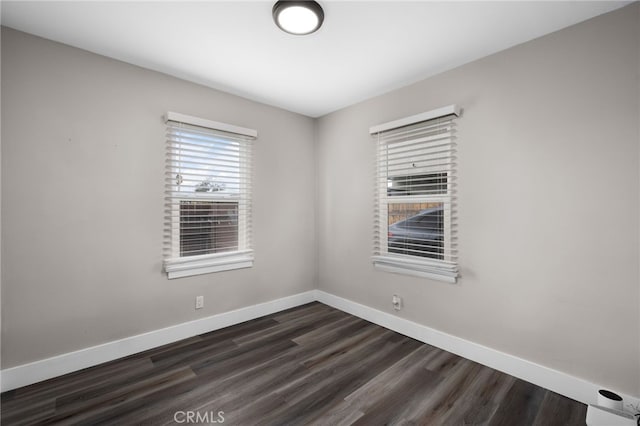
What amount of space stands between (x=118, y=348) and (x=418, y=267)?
2.79m

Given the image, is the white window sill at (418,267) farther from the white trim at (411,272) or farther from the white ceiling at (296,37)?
the white ceiling at (296,37)

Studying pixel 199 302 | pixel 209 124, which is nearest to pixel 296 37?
pixel 209 124

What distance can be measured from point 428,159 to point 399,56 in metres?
0.96

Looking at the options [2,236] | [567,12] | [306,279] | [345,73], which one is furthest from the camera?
[306,279]

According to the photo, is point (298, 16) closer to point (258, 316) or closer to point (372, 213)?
point (372, 213)

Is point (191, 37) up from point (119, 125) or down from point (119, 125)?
up

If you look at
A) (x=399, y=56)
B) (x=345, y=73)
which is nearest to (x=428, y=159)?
(x=399, y=56)

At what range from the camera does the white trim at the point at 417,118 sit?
257 cm

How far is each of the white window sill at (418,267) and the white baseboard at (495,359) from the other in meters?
0.50

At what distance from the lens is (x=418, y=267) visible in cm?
283

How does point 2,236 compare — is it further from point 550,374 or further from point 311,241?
point 550,374

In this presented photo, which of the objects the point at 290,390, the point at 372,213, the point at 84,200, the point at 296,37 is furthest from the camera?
the point at 372,213

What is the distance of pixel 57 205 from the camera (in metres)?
2.21

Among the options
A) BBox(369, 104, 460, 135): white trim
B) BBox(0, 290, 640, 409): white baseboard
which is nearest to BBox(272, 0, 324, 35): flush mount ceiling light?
BBox(369, 104, 460, 135): white trim
